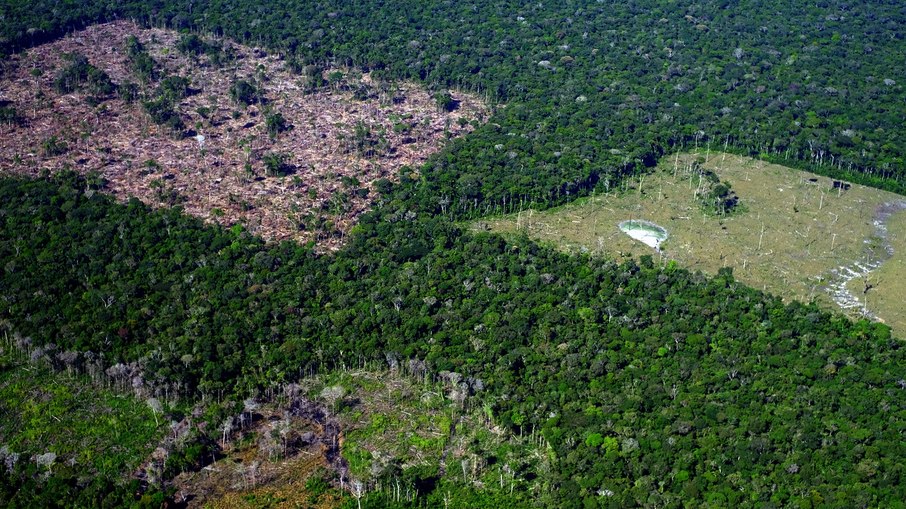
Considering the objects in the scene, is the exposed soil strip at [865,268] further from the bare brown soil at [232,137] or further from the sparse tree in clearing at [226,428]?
the sparse tree in clearing at [226,428]

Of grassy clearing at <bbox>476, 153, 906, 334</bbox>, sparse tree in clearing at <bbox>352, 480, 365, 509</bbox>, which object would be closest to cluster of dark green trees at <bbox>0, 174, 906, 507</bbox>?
grassy clearing at <bbox>476, 153, 906, 334</bbox>

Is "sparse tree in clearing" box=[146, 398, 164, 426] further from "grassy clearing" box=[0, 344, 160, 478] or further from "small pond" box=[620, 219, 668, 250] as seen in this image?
"small pond" box=[620, 219, 668, 250]

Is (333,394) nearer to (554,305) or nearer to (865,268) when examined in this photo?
(554,305)

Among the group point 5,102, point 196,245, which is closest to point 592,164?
point 196,245

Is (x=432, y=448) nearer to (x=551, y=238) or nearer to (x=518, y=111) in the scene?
(x=551, y=238)

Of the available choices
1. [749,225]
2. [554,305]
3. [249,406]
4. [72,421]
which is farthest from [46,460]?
[749,225]

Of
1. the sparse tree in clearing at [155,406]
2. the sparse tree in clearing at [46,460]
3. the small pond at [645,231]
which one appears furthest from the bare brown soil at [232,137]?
the sparse tree in clearing at [46,460]
